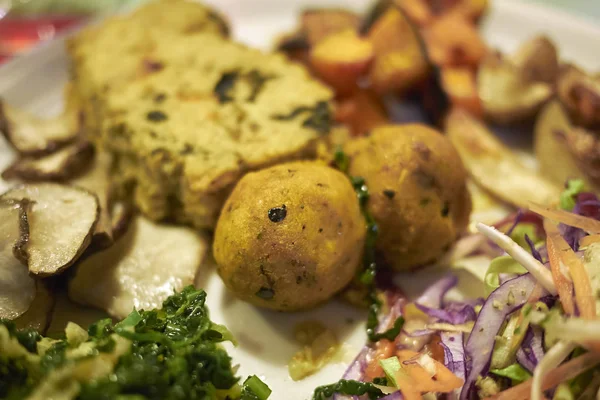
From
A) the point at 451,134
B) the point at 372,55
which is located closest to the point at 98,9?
the point at 372,55

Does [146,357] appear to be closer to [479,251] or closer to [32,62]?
[479,251]

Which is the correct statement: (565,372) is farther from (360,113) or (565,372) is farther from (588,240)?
(360,113)

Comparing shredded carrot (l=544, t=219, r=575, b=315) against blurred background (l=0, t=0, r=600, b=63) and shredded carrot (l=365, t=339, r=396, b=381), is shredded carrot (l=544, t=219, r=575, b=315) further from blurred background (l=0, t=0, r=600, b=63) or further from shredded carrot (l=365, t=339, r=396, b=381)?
blurred background (l=0, t=0, r=600, b=63)

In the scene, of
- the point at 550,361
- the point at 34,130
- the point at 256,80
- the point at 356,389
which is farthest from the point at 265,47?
the point at 550,361

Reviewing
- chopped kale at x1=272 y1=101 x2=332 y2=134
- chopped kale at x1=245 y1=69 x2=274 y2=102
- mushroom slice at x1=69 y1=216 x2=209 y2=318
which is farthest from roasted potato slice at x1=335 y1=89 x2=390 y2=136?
mushroom slice at x1=69 y1=216 x2=209 y2=318

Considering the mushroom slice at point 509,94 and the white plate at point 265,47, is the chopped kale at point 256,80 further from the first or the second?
the mushroom slice at point 509,94

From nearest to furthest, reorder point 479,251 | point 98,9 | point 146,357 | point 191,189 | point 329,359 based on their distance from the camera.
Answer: point 146,357 → point 329,359 → point 191,189 → point 479,251 → point 98,9
